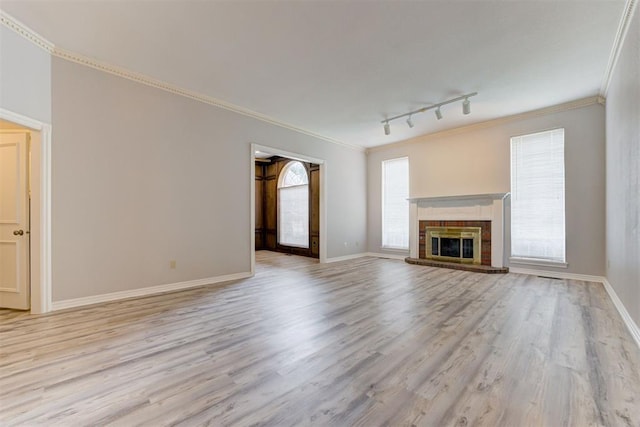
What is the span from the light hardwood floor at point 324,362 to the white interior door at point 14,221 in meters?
0.29

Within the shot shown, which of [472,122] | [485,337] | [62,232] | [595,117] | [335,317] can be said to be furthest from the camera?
[472,122]

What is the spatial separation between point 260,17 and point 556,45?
3151 mm

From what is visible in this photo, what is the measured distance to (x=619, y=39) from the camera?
285cm

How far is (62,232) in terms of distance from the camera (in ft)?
10.2

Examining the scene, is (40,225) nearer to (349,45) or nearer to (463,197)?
(349,45)

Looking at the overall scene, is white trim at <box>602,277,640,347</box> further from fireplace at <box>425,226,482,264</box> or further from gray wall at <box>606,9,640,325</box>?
fireplace at <box>425,226,482,264</box>

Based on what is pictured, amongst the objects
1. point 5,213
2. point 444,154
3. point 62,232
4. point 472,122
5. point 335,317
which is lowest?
point 335,317

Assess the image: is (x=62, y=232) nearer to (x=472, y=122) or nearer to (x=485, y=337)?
(x=485, y=337)

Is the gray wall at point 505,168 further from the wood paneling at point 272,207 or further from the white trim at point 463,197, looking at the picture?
the wood paneling at point 272,207

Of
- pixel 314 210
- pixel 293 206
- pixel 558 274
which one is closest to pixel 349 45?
pixel 314 210

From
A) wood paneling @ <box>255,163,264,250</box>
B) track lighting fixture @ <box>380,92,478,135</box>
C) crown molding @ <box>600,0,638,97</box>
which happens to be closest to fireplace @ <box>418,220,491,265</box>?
track lighting fixture @ <box>380,92,478,135</box>

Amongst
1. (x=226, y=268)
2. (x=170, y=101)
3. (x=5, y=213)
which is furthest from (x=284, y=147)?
(x=5, y=213)

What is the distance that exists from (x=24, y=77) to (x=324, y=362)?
399 centimetres

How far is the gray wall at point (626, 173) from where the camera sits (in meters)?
2.35
